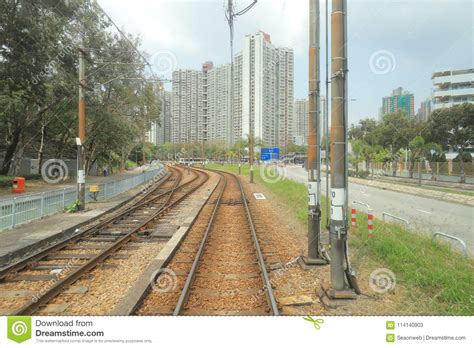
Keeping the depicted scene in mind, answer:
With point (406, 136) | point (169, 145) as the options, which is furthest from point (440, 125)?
point (169, 145)

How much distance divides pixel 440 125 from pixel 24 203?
127ft

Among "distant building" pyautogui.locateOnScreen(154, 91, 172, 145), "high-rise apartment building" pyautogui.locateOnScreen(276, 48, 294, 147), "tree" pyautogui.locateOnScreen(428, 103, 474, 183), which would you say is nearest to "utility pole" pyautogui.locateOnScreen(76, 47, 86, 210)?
"high-rise apartment building" pyautogui.locateOnScreen(276, 48, 294, 147)

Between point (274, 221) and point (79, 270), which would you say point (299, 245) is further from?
point (79, 270)

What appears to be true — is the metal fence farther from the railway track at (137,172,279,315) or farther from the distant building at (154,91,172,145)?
the distant building at (154,91,172,145)

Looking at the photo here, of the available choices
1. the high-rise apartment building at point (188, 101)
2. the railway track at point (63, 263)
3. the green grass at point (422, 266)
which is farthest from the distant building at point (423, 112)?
the railway track at point (63, 263)

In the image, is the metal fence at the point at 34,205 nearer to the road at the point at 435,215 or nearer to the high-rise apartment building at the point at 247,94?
the high-rise apartment building at the point at 247,94

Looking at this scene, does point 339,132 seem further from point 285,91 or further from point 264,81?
point 264,81

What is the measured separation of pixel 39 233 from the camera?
9.28 m

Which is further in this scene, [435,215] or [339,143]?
[435,215]

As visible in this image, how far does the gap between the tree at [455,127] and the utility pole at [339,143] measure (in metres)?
34.5

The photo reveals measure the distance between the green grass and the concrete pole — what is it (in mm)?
1272

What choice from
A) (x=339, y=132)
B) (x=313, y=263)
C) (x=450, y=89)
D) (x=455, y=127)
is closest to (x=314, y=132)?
(x=339, y=132)

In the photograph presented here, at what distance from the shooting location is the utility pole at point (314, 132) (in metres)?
6.51

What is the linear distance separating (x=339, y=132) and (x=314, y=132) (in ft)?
5.71
